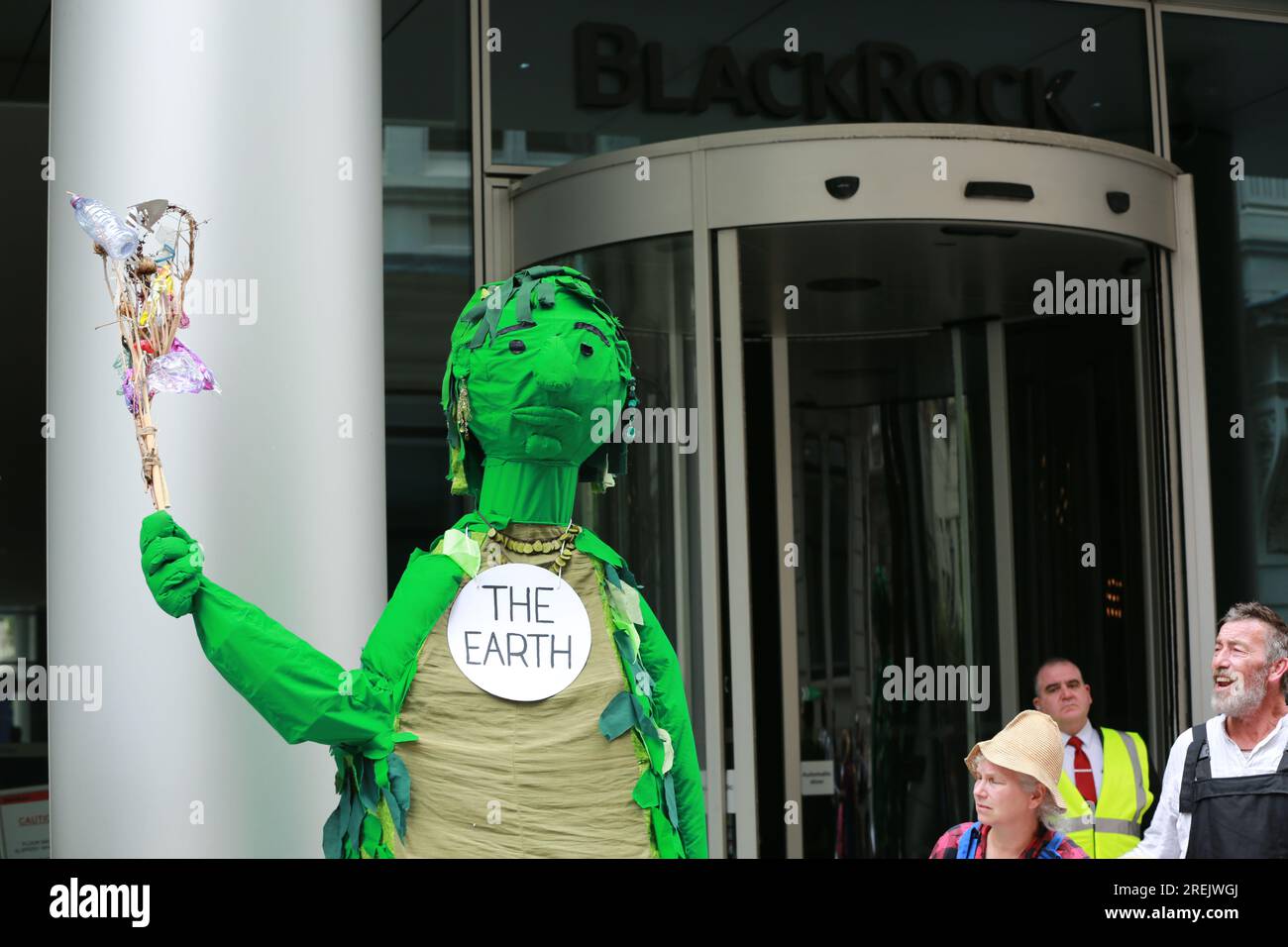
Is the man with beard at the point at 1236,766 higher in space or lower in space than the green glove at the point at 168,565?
lower

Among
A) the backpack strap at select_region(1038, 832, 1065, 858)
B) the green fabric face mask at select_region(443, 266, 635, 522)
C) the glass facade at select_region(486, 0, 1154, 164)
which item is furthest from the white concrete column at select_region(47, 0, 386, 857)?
the glass facade at select_region(486, 0, 1154, 164)

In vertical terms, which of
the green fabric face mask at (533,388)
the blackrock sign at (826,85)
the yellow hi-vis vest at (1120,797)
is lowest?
the yellow hi-vis vest at (1120,797)

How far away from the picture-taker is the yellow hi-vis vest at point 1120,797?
5.09 m

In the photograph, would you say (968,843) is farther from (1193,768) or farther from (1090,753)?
(1090,753)

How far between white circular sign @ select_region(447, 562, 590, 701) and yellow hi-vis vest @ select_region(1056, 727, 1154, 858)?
234 centimetres

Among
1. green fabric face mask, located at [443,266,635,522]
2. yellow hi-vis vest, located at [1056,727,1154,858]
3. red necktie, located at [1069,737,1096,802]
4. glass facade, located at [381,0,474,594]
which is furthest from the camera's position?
glass facade, located at [381,0,474,594]

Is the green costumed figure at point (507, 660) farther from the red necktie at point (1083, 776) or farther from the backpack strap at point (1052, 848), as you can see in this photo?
the red necktie at point (1083, 776)

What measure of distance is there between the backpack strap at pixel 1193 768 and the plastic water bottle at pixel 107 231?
2541 millimetres

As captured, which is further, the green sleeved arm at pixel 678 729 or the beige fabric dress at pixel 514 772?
the green sleeved arm at pixel 678 729

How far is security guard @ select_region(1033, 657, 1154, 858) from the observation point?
17.0 feet

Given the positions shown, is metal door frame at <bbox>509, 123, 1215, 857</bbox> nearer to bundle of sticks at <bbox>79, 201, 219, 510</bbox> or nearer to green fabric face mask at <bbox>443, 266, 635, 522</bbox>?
green fabric face mask at <bbox>443, 266, 635, 522</bbox>

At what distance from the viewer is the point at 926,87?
22.6 feet

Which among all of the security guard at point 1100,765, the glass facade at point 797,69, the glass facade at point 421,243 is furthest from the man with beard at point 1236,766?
the glass facade at point 797,69
